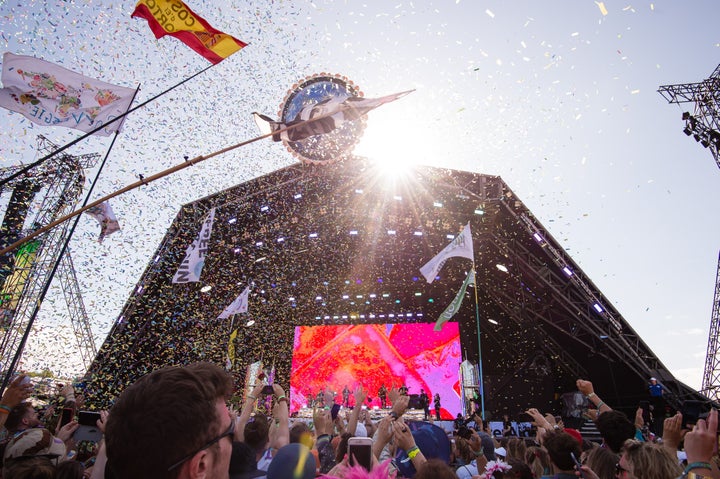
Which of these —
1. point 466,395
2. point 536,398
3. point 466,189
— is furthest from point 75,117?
point 536,398

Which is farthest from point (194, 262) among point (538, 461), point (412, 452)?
point (412, 452)

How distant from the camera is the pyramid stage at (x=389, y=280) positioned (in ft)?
50.3

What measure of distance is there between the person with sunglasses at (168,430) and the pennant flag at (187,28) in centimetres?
503

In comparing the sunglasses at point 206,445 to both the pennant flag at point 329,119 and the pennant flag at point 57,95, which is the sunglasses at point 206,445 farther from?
the pennant flag at point 57,95

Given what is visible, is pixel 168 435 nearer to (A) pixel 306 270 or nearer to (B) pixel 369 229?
(B) pixel 369 229

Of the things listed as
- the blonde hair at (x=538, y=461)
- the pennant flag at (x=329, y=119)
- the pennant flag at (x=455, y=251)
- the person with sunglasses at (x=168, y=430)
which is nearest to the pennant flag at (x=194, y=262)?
the pennant flag at (x=329, y=119)

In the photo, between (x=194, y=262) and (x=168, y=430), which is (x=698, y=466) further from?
(x=194, y=262)

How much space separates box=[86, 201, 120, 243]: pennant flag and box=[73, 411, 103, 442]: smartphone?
8.57 m

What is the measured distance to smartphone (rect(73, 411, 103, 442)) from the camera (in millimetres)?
3479

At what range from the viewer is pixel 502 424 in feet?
57.3

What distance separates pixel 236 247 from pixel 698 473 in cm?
1815

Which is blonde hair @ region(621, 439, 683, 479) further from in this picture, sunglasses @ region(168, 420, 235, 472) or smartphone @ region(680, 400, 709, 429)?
sunglasses @ region(168, 420, 235, 472)

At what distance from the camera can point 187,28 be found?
546 cm

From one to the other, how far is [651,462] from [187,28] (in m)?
6.16
